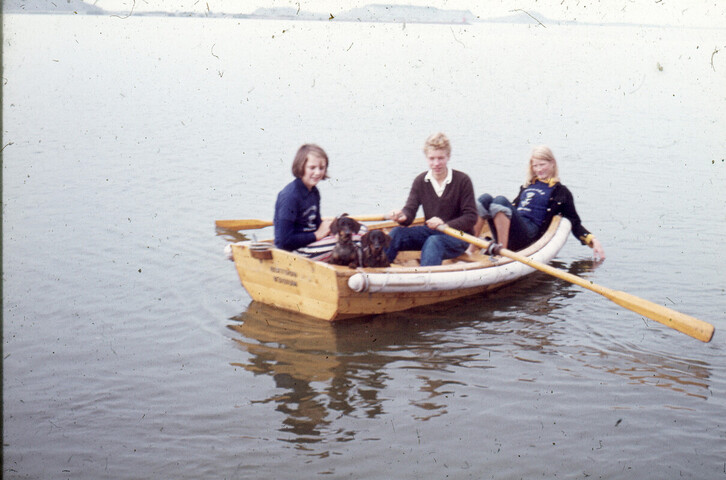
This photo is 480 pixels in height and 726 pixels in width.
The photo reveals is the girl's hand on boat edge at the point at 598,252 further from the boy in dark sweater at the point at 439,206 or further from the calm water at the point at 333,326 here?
the boy in dark sweater at the point at 439,206

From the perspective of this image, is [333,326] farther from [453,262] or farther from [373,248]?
[453,262]

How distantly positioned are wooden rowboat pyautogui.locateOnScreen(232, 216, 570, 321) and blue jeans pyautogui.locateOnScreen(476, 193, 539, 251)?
68 centimetres

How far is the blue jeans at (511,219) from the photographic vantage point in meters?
7.47

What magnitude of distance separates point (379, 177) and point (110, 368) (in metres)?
7.61

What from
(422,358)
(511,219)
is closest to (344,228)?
(422,358)

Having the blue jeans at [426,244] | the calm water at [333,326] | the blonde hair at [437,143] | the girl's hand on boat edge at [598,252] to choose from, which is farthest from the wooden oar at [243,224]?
the girl's hand on boat edge at [598,252]

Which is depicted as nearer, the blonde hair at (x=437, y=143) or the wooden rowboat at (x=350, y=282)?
the wooden rowboat at (x=350, y=282)

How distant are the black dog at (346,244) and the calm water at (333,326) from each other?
0.58 m

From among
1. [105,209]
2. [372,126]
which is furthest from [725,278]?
[372,126]

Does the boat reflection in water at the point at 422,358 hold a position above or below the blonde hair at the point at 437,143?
below

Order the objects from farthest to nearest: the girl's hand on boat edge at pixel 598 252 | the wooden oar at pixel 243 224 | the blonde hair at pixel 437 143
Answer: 1. the wooden oar at pixel 243 224
2. the girl's hand on boat edge at pixel 598 252
3. the blonde hair at pixel 437 143

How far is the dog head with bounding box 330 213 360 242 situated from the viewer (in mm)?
5984

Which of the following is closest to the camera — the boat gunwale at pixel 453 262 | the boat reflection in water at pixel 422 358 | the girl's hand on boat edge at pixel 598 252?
the boat reflection in water at pixel 422 358

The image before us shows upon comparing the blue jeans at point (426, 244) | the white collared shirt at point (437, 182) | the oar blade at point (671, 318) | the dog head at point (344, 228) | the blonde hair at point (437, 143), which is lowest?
the oar blade at point (671, 318)
